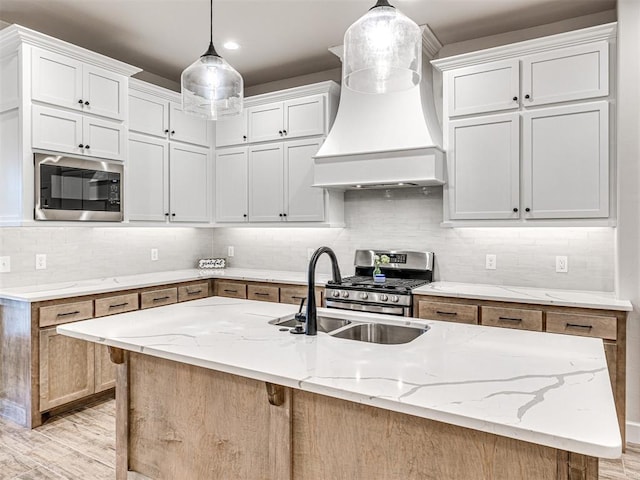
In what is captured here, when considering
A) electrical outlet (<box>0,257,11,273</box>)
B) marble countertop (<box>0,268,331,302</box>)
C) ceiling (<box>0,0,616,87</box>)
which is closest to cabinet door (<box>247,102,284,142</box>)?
ceiling (<box>0,0,616,87</box>)

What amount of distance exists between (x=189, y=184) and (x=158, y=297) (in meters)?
1.27

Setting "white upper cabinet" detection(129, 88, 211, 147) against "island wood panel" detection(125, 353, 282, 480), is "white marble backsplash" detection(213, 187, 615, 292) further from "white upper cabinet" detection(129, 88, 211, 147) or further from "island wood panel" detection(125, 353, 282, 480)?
"island wood panel" detection(125, 353, 282, 480)

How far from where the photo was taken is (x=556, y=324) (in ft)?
9.73

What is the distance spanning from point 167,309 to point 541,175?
2.68m

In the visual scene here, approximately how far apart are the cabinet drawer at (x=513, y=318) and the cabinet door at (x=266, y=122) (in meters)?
2.54

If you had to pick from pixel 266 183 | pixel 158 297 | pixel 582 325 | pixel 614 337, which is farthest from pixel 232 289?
pixel 614 337

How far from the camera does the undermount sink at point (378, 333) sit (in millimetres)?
2203

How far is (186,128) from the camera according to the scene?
4.59 m

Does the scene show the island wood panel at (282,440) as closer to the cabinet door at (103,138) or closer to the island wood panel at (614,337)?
the island wood panel at (614,337)

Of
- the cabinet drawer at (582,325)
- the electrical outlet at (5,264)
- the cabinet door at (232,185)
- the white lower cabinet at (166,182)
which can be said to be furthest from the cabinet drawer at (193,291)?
the cabinet drawer at (582,325)

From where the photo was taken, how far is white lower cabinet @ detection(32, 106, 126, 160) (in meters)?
3.25

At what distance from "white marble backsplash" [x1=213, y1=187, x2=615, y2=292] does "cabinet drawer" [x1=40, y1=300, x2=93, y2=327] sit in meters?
1.99

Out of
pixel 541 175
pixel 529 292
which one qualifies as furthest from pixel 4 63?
pixel 529 292

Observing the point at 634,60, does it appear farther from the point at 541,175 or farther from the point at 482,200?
the point at 482,200
